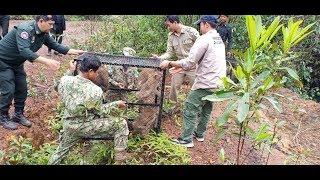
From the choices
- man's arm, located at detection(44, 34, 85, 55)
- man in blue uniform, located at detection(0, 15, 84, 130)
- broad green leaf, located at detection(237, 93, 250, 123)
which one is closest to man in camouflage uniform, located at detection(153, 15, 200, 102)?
man's arm, located at detection(44, 34, 85, 55)

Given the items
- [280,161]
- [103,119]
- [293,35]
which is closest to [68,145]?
[103,119]

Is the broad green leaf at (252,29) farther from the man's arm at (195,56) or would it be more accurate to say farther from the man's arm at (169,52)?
the man's arm at (169,52)

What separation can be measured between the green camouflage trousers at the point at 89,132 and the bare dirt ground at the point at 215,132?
0.88 metres

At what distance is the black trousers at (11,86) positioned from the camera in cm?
539

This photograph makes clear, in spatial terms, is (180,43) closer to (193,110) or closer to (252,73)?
(193,110)

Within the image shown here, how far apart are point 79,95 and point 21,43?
135cm

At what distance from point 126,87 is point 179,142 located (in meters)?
1.09

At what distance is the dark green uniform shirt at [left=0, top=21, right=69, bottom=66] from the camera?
514cm

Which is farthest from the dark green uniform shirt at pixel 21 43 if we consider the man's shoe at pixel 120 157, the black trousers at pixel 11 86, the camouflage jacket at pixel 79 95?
the man's shoe at pixel 120 157

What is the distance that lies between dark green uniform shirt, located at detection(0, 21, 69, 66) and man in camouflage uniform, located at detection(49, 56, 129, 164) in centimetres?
99

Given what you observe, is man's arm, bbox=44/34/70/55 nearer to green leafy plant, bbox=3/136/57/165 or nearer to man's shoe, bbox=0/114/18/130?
man's shoe, bbox=0/114/18/130

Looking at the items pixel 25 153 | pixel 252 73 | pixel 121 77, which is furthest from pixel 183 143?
pixel 252 73

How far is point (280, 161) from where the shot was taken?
19.0 ft
